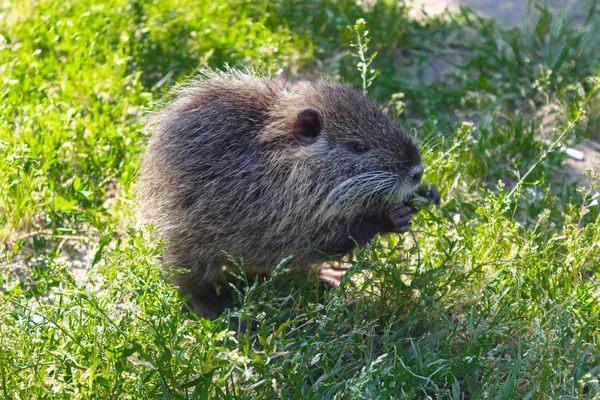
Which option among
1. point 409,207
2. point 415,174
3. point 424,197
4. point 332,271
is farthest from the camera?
point 332,271

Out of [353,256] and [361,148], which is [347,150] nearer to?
[361,148]

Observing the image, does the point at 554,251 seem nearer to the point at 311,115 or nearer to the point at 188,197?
the point at 311,115

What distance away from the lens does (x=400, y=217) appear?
172 inches

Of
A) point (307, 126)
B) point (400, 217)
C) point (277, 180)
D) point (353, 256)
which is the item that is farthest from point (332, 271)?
point (307, 126)

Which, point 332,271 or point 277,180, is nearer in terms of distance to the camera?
point 277,180

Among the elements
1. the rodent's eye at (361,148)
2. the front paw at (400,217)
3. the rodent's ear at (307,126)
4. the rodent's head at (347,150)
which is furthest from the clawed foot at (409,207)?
the rodent's ear at (307,126)

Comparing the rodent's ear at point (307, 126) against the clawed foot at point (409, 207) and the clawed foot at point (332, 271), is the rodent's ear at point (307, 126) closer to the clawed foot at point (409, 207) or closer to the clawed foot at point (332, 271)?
the clawed foot at point (409, 207)

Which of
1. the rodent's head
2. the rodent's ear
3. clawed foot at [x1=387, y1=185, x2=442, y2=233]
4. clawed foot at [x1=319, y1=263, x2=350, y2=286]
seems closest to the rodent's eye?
the rodent's head

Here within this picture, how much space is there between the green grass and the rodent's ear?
669 mm

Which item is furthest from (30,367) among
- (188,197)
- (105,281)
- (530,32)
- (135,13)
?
(530,32)

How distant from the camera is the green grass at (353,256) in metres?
3.60

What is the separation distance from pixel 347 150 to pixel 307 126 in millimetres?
247

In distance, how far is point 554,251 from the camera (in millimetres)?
4383

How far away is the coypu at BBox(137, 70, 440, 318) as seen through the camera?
168 inches
